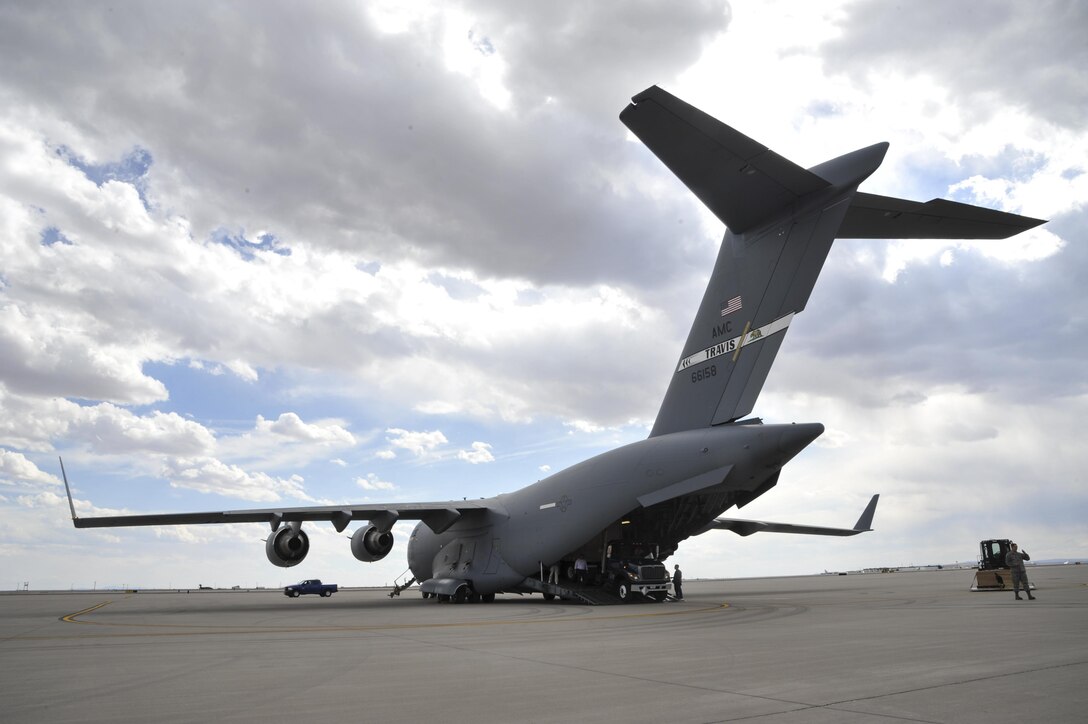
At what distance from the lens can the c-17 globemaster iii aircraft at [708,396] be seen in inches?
478

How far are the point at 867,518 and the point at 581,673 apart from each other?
84.2 ft

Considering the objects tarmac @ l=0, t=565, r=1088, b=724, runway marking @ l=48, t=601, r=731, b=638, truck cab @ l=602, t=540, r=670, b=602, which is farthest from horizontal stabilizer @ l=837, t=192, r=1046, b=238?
truck cab @ l=602, t=540, r=670, b=602

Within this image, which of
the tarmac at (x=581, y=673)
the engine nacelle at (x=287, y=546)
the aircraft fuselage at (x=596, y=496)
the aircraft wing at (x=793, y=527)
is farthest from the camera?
the aircraft wing at (x=793, y=527)

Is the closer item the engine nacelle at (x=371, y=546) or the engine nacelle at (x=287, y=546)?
the engine nacelle at (x=287, y=546)

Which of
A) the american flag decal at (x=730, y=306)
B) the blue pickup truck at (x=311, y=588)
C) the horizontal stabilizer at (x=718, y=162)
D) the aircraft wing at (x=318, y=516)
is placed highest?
the horizontal stabilizer at (x=718, y=162)

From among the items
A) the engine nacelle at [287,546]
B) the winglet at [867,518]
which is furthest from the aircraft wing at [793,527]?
the engine nacelle at [287,546]

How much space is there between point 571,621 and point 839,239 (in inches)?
329

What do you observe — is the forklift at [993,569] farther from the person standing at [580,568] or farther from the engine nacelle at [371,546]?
the engine nacelle at [371,546]

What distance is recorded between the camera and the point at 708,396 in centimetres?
1447

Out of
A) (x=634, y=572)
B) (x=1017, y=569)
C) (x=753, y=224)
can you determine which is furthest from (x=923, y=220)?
(x=634, y=572)

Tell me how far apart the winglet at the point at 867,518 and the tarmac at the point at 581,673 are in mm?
18285

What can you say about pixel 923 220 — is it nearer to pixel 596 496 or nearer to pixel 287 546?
pixel 596 496

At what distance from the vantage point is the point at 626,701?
15.0 ft

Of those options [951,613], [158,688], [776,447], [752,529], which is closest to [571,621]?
[776,447]
